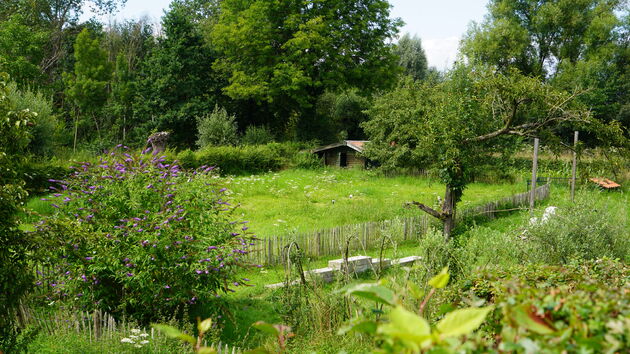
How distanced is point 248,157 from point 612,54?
24868 mm

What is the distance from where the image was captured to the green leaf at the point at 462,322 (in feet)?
4.15

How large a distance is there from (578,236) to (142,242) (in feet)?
22.2

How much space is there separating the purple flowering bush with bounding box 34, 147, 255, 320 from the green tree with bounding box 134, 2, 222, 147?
80.1 feet

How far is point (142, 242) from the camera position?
6965 millimetres

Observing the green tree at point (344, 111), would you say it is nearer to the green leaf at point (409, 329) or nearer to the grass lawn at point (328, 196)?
the grass lawn at point (328, 196)

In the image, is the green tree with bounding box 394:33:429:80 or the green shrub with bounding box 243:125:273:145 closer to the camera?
the green shrub with bounding box 243:125:273:145

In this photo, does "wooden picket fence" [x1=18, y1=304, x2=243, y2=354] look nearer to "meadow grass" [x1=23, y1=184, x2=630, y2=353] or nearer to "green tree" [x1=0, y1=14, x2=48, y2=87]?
"meadow grass" [x1=23, y1=184, x2=630, y2=353]

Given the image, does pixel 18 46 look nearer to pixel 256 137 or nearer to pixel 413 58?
pixel 256 137

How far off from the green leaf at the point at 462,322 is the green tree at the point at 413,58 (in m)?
43.6

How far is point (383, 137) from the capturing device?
26.2m

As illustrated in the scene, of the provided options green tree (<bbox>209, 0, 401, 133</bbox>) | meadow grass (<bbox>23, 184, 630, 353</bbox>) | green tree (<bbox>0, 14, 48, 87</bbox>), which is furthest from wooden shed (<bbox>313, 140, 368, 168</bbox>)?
meadow grass (<bbox>23, 184, 630, 353</bbox>)

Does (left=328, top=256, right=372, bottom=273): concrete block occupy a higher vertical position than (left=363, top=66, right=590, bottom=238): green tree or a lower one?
lower

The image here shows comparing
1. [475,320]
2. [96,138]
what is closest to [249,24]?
[96,138]

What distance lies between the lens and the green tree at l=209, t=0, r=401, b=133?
3005 cm
